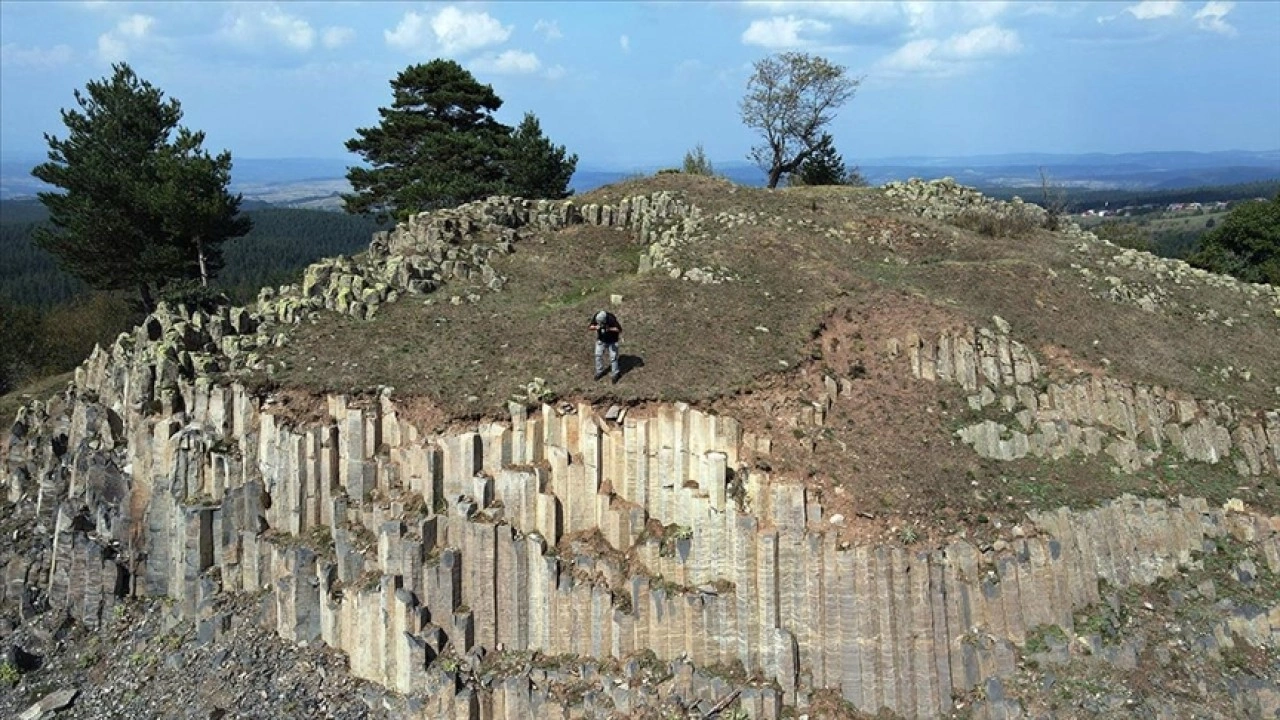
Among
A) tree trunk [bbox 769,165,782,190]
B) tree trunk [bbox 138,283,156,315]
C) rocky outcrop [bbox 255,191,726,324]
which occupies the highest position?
tree trunk [bbox 769,165,782,190]

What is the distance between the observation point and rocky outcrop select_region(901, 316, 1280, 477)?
1551cm

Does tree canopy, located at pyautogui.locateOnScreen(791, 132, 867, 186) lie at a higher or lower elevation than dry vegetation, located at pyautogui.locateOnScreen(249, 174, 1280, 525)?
higher

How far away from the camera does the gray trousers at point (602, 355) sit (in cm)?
1484

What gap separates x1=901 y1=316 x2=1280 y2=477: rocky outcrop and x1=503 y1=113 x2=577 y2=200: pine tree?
69.5ft

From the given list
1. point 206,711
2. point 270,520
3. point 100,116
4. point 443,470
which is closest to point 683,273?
point 443,470

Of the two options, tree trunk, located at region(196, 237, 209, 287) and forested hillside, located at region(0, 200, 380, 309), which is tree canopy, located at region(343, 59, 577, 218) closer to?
tree trunk, located at region(196, 237, 209, 287)

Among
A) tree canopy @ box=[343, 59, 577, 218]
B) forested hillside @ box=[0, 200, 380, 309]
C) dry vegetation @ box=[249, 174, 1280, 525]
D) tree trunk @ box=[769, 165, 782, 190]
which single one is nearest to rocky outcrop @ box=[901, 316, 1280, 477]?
dry vegetation @ box=[249, 174, 1280, 525]

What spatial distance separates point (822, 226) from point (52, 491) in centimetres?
1824

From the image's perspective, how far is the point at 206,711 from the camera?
12.4 metres

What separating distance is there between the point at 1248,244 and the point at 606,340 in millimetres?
33774

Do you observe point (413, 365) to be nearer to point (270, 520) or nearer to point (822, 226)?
point (270, 520)

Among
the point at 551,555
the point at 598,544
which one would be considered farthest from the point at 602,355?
the point at 551,555

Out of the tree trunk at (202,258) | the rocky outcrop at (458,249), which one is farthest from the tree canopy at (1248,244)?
the tree trunk at (202,258)

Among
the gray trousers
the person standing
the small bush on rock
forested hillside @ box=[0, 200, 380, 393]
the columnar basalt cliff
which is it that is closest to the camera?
the columnar basalt cliff
